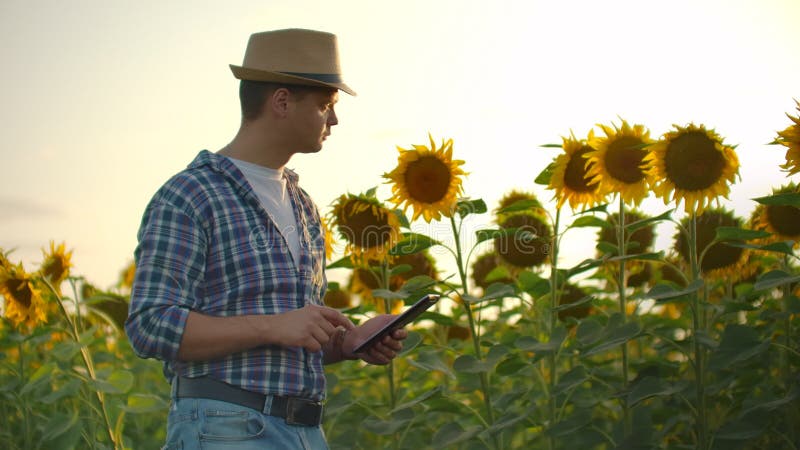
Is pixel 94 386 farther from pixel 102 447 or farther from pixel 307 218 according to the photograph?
pixel 307 218

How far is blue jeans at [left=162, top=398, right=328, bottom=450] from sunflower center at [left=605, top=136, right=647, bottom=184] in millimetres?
2363

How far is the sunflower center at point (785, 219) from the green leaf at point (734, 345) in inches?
45.6

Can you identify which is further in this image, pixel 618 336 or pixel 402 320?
pixel 618 336

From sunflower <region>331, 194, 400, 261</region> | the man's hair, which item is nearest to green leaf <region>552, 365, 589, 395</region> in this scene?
sunflower <region>331, 194, 400, 261</region>

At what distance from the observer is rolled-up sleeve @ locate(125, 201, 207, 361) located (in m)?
2.45

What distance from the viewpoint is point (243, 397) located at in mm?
2582

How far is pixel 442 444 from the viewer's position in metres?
3.97

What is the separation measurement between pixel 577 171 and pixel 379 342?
200 centimetres

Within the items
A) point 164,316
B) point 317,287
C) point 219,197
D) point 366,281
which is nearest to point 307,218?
point 317,287

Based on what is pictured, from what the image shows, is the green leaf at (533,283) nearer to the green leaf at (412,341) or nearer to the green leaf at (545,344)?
the green leaf at (545,344)

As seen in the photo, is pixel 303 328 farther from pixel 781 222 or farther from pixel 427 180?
pixel 781 222

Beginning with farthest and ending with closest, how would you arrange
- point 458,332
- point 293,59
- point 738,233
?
point 458,332 → point 738,233 → point 293,59

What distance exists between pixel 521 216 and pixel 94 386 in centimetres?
246

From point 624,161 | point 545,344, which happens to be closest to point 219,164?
point 545,344
